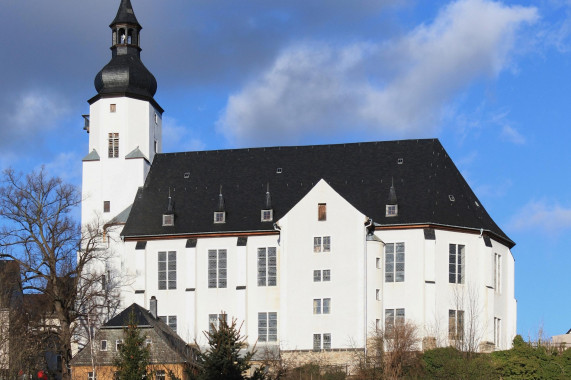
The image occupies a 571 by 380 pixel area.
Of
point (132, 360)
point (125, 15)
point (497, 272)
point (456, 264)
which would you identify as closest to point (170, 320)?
point (456, 264)

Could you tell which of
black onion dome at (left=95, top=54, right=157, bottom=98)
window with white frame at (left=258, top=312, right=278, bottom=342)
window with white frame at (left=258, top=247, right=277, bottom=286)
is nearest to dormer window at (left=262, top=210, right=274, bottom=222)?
window with white frame at (left=258, top=247, right=277, bottom=286)

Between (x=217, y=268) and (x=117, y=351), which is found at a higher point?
(x=217, y=268)

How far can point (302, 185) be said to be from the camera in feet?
236

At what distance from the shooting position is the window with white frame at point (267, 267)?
227ft

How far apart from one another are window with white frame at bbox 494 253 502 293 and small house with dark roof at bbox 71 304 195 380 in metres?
18.6

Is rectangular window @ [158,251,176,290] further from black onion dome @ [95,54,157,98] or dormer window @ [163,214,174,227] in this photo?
black onion dome @ [95,54,157,98]

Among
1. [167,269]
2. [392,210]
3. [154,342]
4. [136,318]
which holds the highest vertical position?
[392,210]

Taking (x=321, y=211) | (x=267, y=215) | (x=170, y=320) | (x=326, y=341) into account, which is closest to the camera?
(x=326, y=341)

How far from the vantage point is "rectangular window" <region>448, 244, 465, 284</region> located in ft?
223

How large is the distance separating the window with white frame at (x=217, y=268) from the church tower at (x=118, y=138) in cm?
736

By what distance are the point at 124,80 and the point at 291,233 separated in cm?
1615

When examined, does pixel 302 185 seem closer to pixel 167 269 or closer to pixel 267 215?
pixel 267 215

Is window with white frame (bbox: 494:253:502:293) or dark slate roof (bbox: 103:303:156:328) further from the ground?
window with white frame (bbox: 494:253:502:293)

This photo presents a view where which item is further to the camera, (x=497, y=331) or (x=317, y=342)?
(x=497, y=331)
